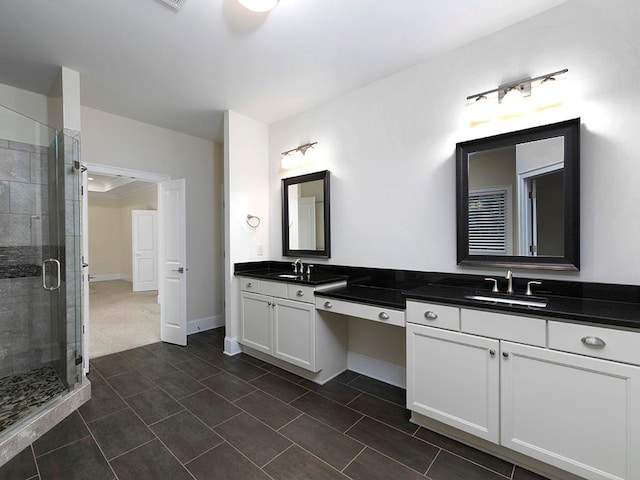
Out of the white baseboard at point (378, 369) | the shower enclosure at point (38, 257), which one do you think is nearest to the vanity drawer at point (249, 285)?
the white baseboard at point (378, 369)

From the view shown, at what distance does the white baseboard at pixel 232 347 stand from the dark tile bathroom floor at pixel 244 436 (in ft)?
1.55

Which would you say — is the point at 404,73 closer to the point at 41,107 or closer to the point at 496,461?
the point at 496,461

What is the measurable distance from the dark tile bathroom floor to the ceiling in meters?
2.72

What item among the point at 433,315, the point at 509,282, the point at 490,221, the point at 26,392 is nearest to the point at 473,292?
→ the point at 509,282

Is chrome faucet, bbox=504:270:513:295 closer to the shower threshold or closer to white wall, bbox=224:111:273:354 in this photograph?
white wall, bbox=224:111:273:354

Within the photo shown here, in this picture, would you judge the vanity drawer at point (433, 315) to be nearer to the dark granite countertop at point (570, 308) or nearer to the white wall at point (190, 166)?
the dark granite countertop at point (570, 308)

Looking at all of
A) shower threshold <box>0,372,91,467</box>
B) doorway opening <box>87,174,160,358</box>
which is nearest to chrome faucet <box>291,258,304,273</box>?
shower threshold <box>0,372,91,467</box>

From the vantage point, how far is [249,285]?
3141mm

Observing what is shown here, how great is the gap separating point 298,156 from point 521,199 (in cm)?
216

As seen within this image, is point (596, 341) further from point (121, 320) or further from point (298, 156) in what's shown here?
point (121, 320)

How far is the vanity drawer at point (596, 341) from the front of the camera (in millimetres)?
1298

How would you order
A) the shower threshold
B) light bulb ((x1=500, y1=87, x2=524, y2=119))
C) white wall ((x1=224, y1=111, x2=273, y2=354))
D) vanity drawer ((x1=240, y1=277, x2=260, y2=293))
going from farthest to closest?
white wall ((x1=224, y1=111, x2=273, y2=354)), vanity drawer ((x1=240, y1=277, x2=260, y2=293)), light bulb ((x1=500, y1=87, x2=524, y2=119)), the shower threshold

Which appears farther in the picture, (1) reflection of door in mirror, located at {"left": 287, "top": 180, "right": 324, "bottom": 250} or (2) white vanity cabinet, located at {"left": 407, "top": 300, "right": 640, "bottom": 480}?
(1) reflection of door in mirror, located at {"left": 287, "top": 180, "right": 324, "bottom": 250}

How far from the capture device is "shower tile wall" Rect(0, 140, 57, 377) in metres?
2.49
